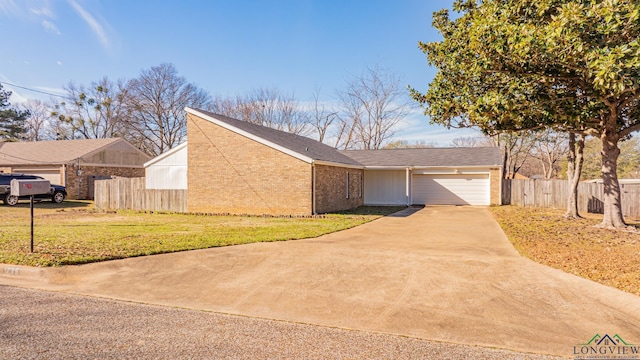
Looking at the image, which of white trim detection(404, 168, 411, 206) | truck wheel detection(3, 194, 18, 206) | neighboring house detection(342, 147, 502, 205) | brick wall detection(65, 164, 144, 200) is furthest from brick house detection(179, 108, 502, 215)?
brick wall detection(65, 164, 144, 200)

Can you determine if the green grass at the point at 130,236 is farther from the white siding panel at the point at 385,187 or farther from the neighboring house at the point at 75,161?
the neighboring house at the point at 75,161

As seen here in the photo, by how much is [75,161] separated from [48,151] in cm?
457

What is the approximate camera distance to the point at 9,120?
40562 millimetres

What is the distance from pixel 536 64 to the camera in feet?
31.3

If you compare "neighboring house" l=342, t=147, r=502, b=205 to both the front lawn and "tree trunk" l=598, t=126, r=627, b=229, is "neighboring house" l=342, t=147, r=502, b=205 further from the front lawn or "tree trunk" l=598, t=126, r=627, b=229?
"tree trunk" l=598, t=126, r=627, b=229

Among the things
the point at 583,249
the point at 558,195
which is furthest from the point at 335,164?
the point at 558,195

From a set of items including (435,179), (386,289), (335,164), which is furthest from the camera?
(435,179)

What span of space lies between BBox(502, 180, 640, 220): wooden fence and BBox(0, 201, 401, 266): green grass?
1181 centimetres

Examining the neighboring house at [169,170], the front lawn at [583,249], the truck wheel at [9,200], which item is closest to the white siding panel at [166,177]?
the neighboring house at [169,170]

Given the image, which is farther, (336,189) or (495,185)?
(495,185)

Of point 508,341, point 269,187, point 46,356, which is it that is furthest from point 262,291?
point 269,187

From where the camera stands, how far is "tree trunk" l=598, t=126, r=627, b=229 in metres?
12.4

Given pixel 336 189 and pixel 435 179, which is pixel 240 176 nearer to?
pixel 336 189

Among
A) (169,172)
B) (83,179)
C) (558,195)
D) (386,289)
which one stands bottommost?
(386,289)
